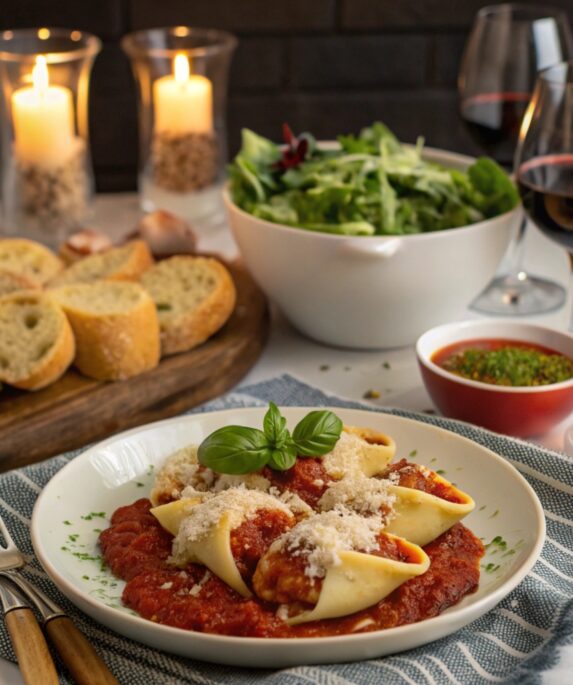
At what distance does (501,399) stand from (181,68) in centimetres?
158

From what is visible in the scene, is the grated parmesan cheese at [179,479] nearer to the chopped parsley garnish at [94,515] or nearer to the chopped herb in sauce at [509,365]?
the chopped parsley garnish at [94,515]

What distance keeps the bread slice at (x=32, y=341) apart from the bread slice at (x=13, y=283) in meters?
0.19

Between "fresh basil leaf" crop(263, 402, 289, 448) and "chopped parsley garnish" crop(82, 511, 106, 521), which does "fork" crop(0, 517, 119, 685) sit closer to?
"chopped parsley garnish" crop(82, 511, 106, 521)

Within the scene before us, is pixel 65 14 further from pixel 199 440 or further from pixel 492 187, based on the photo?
pixel 199 440

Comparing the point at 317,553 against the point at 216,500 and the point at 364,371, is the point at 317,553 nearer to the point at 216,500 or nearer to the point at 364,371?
the point at 216,500

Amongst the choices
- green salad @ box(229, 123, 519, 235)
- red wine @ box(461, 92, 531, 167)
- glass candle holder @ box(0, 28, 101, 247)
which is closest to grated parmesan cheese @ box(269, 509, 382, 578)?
green salad @ box(229, 123, 519, 235)

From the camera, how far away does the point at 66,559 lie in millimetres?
1501

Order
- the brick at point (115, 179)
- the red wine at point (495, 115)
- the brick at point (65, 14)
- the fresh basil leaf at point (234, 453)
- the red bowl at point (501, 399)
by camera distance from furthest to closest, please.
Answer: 1. the brick at point (115, 179)
2. the brick at point (65, 14)
3. the red wine at point (495, 115)
4. the red bowl at point (501, 399)
5. the fresh basil leaf at point (234, 453)

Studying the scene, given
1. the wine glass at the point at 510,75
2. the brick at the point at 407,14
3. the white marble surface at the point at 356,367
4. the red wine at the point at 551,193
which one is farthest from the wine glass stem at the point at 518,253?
the brick at the point at 407,14

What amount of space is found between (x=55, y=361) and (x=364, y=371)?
2.14 ft

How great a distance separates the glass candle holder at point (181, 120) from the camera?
307cm

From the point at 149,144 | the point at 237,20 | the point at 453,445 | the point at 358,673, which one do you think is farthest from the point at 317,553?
the point at 237,20

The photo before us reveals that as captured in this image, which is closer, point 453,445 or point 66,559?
point 66,559

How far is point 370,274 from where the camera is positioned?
223 centimetres
